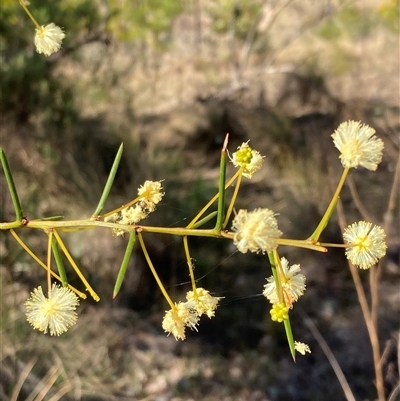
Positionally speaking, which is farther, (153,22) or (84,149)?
(153,22)

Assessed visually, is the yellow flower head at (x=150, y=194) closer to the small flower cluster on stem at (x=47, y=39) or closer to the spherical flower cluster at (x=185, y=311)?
the spherical flower cluster at (x=185, y=311)

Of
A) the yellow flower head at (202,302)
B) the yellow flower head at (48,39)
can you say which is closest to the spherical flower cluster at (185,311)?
the yellow flower head at (202,302)

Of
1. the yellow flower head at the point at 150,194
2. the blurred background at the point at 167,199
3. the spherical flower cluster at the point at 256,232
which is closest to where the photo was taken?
the spherical flower cluster at the point at 256,232

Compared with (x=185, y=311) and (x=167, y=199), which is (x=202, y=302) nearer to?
(x=185, y=311)

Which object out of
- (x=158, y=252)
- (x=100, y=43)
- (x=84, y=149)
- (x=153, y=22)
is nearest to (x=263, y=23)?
(x=153, y=22)

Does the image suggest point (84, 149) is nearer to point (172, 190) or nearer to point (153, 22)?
point (172, 190)

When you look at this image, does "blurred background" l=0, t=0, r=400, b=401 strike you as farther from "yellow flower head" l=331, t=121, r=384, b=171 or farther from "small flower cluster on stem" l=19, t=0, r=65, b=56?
"yellow flower head" l=331, t=121, r=384, b=171
